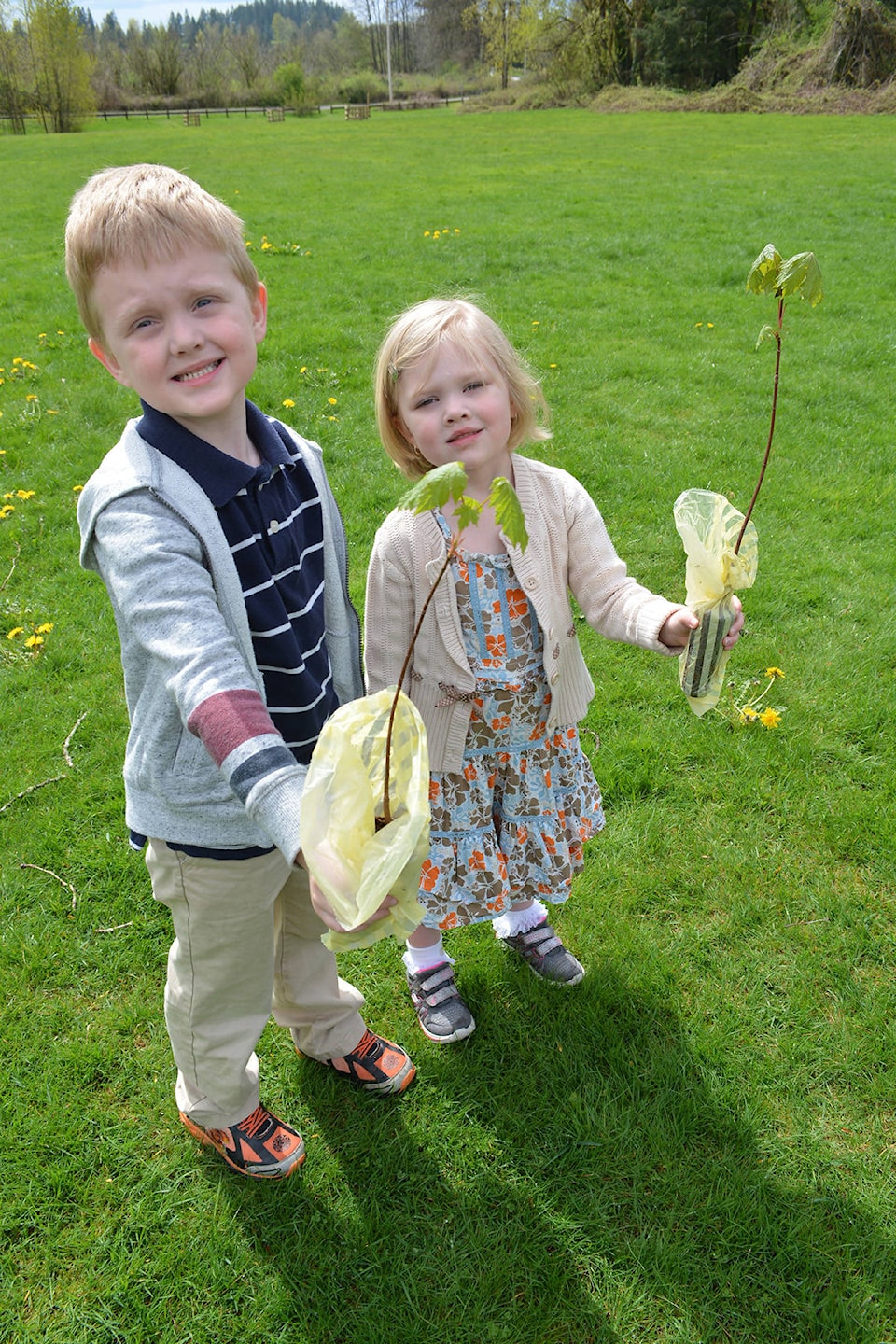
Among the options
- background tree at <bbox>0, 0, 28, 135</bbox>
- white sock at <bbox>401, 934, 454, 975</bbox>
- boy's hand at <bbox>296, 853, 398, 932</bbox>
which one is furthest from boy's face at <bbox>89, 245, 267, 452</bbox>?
background tree at <bbox>0, 0, 28, 135</bbox>

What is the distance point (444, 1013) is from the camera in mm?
2301

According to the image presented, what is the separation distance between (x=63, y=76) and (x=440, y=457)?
177ft

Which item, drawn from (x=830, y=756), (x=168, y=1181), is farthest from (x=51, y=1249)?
(x=830, y=756)

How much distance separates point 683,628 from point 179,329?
1040 millimetres

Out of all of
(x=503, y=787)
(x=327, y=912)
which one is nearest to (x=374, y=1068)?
(x=503, y=787)

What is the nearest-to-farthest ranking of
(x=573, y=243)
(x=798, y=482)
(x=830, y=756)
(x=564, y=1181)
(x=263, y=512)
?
(x=263, y=512) → (x=564, y=1181) → (x=830, y=756) → (x=798, y=482) → (x=573, y=243)

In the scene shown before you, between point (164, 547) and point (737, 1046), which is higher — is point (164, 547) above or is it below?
above

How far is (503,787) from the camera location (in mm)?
2201

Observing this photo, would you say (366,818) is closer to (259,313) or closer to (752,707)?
→ (259,313)

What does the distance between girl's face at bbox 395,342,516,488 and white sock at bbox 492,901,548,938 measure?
1236mm

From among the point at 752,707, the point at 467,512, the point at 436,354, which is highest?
the point at 436,354

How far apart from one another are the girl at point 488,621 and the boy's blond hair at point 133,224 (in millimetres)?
500

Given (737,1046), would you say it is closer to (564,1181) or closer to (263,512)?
(564,1181)

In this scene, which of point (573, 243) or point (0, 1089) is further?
point (573, 243)
